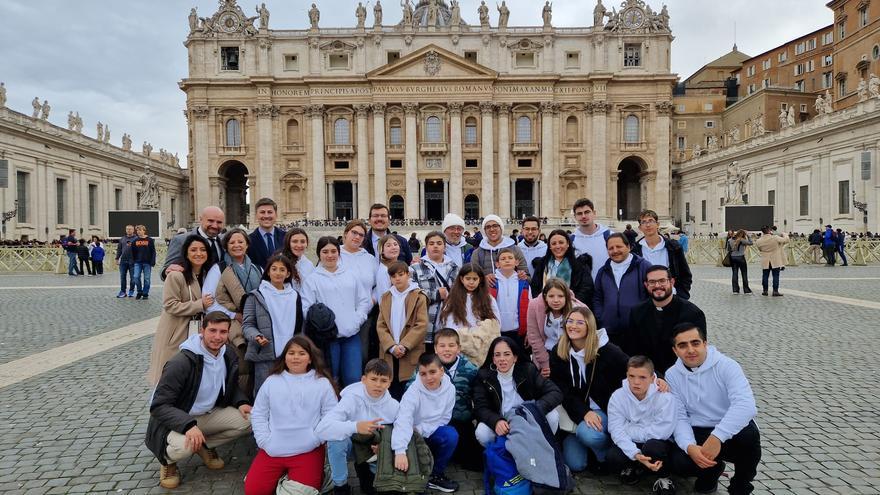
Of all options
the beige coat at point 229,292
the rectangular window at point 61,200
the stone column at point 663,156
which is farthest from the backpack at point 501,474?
the stone column at point 663,156

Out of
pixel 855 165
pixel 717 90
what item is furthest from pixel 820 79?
pixel 855 165

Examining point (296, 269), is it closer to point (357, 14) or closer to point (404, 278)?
point (404, 278)

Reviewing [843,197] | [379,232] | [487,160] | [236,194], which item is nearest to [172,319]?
[379,232]

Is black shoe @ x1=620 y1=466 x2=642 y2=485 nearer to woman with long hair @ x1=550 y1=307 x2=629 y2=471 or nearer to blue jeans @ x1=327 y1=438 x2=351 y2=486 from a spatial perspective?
woman with long hair @ x1=550 y1=307 x2=629 y2=471

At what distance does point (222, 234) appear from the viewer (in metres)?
5.96

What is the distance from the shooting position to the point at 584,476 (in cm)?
459

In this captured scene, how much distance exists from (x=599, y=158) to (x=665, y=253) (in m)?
45.5

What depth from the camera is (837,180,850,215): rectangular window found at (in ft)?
104

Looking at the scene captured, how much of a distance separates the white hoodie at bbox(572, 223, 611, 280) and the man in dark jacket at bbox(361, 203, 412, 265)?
205 centimetres

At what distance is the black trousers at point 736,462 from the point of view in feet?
13.5

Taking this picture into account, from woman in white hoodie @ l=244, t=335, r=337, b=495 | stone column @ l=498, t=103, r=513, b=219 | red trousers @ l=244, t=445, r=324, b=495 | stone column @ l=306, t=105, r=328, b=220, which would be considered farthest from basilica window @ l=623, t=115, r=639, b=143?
red trousers @ l=244, t=445, r=324, b=495

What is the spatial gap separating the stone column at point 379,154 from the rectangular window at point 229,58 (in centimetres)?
1381

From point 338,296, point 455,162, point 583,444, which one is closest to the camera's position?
point 583,444

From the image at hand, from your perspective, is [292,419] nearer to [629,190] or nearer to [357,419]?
[357,419]
